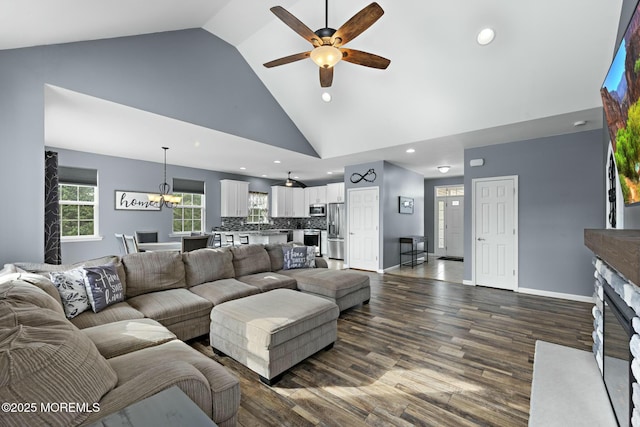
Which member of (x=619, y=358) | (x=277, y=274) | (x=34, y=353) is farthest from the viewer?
(x=277, y=274)

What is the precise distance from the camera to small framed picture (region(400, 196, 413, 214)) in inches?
271

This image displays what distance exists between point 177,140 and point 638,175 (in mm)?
5331

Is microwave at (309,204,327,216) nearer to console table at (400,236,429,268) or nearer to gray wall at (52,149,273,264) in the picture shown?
console table at (400,236,429,268)

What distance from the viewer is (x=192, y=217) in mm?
7301

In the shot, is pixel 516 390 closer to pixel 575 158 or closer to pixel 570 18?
pixel 570 18

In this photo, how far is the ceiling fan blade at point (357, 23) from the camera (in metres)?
2.17

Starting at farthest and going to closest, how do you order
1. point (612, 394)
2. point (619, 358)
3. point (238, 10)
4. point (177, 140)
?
point (177, 140) < point (238, 10) < point (612, 394) < point (619, 358)

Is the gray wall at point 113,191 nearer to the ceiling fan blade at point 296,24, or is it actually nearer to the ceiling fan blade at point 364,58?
the ceiling fan blade at point 296,24

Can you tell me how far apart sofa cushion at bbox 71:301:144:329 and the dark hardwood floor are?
0.71 metres

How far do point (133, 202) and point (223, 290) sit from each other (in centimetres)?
442

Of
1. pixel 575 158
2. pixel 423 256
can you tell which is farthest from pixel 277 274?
pixel 423 256

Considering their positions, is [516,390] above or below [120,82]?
below

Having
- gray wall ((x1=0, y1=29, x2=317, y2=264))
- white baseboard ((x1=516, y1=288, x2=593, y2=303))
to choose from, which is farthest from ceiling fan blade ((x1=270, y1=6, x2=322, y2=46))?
white baseboard ((x1=516, y1=288, x2=593, y2=303))

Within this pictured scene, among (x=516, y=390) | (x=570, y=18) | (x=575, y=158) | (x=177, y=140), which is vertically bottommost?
(x=516, y=390)
